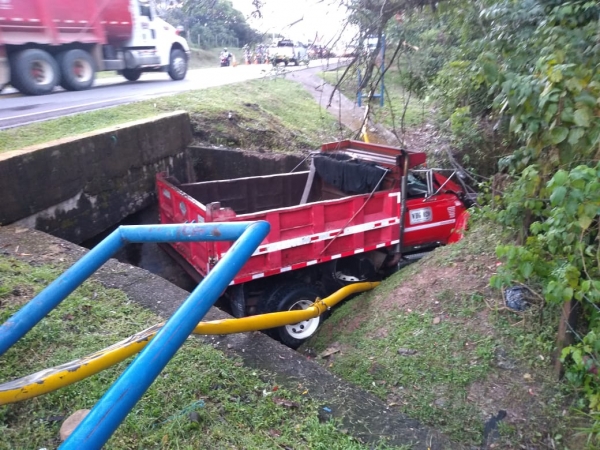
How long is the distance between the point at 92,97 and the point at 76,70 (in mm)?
2103

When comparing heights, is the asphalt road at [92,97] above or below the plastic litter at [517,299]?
above

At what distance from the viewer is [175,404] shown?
267 centimetres

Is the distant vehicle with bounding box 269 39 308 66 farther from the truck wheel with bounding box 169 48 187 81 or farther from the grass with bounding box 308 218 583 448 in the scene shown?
the truck wheel with bounding box 169 48 187 81

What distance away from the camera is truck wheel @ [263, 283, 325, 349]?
5.81 m

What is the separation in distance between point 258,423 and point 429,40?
21.8 feet

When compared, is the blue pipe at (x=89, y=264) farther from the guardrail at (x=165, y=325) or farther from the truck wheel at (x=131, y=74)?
the truck wheel at (x=131, y=74)

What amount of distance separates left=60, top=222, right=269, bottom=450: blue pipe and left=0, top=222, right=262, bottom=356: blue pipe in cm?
24

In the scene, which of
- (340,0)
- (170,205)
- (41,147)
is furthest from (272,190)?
(340,0)

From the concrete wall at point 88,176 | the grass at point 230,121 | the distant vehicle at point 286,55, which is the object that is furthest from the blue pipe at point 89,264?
the grass at point 230,121

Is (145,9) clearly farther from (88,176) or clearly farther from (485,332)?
(485,332)

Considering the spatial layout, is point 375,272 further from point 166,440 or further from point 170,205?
point 166,440

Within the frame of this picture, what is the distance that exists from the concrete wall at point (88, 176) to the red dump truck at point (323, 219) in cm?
65

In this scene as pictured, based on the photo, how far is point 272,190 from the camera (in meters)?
7.70

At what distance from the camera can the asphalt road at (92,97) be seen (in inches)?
353
